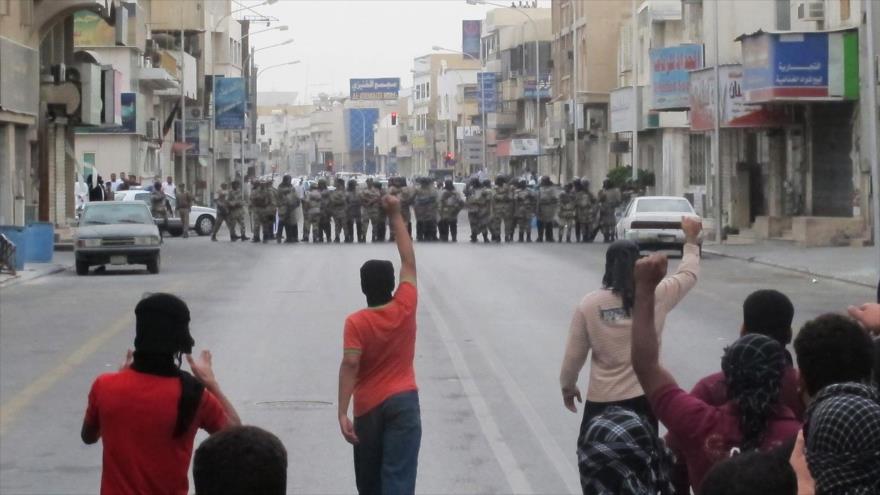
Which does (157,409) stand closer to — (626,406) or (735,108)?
(626,406)

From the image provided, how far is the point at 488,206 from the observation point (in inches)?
1706

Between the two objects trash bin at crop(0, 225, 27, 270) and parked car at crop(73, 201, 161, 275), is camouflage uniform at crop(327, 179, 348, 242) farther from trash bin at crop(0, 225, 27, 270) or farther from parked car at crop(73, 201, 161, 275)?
parked car at crop(73, 201, 161, 275)

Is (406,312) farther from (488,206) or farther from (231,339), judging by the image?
(488,206)

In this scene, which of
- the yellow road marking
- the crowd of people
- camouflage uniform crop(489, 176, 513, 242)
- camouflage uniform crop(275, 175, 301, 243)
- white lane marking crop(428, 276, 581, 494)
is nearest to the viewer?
the crowd of people

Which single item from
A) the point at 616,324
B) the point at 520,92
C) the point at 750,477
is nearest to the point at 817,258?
the point at 616,324

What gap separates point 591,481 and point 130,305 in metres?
19.7

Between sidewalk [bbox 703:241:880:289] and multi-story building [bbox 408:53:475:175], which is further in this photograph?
multi-story building [bbox 408:53:475:175]

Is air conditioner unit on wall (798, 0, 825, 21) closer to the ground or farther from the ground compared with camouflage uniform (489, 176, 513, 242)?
farther from the ground

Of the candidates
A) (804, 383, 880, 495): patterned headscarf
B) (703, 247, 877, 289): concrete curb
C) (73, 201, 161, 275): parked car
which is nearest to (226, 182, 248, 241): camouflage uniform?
(73, 201, 161, 275): parked car

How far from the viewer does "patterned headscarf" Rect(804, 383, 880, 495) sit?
418cm

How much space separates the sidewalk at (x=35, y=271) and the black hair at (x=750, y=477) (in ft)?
84.5

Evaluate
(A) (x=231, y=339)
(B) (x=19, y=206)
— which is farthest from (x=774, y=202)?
(A) (x=231, y=339)

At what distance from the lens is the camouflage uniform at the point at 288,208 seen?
42.8 metres

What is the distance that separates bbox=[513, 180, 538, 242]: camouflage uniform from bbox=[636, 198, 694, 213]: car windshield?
6523 mm
